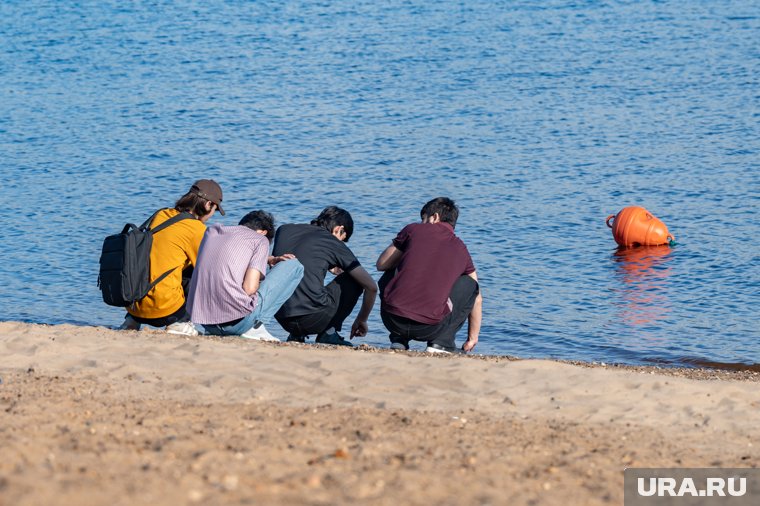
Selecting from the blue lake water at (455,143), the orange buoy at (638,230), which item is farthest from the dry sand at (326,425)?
the orange buoy at (638,230)

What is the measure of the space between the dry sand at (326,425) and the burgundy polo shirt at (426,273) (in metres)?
0.45

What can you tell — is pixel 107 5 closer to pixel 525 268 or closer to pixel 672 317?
pixel 525 268

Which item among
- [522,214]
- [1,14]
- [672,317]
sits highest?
[1,14]

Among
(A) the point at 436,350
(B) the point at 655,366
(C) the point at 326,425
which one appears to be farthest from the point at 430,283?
(B) the point at 655,366

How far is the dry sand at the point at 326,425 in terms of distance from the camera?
4.63 metres

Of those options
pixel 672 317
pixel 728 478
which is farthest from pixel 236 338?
pixel 672 317

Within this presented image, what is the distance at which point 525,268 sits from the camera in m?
13.5

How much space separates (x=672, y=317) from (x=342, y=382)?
6.09 m

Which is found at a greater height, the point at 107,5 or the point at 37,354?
the point at 107,5

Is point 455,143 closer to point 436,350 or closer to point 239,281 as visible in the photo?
point 436,350

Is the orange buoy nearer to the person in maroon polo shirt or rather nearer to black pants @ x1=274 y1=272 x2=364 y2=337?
the person in maroon polo shirt

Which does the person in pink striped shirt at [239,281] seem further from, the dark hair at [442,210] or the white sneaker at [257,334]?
the dark hair at [442,210]

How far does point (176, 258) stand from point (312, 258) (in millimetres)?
1112

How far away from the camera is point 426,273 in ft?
27.1
